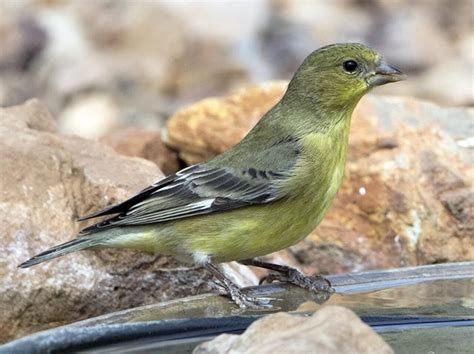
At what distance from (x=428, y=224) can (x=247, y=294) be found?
2.05 m

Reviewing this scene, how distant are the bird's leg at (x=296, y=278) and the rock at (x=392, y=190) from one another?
2.95 feet

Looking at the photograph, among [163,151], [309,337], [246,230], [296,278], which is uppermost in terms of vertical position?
[163,151]

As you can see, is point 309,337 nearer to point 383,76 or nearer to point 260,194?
point 260,194

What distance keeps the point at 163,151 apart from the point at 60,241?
2.42 m

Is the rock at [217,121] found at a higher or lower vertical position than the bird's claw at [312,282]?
higher

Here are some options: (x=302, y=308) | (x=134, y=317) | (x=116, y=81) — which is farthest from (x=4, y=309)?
(x=116, y=81)

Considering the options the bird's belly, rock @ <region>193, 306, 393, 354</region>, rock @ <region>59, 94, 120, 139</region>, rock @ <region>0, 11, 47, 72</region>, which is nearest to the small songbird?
the bird's belly

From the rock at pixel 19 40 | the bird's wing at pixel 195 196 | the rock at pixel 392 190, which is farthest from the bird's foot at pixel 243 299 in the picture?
the rock at pixel 19 40

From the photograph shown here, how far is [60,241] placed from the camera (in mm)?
6266

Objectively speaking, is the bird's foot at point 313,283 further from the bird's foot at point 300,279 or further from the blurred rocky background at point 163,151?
the blurred rocky background at point 163,151

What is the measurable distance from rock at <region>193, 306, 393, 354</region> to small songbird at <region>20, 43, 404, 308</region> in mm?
1421

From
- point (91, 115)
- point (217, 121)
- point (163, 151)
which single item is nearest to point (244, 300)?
point (217, 121)

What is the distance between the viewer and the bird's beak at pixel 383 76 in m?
6.62

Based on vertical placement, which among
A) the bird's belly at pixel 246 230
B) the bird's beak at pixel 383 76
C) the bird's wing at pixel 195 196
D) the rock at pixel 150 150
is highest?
the rock at pixel 150 150
